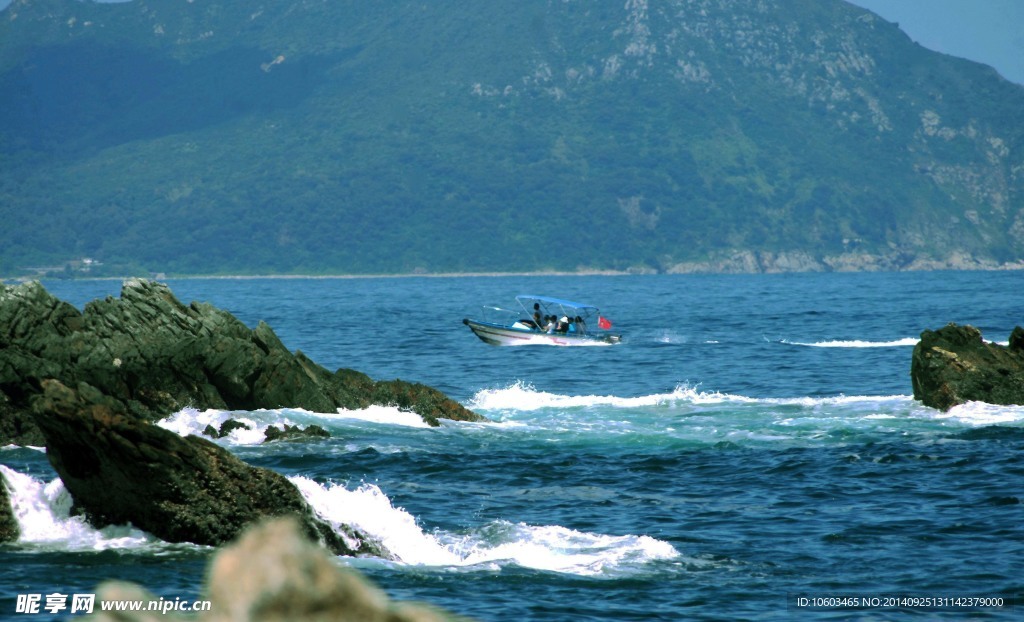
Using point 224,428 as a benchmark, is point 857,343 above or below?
above

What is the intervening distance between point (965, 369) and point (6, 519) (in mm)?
27001

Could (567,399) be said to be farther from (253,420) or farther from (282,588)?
(282,588)

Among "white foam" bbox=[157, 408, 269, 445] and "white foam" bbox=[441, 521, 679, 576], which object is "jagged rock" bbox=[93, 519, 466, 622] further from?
"white foam" bbox=[157, 408, 269, 445]

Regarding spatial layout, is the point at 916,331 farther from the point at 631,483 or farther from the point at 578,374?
the point at 631,483

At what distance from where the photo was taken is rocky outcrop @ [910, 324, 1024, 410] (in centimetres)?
3700

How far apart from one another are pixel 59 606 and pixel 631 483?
13.3 meters

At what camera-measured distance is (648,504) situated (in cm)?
2412

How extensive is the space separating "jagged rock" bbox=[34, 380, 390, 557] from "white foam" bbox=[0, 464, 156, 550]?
20cm

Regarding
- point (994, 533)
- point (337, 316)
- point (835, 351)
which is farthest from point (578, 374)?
point (337, 316)

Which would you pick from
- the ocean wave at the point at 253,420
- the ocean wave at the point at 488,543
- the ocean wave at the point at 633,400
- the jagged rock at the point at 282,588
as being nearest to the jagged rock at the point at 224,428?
the ocean wave at the point at 253,420

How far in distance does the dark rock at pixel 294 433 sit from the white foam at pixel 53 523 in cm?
1141

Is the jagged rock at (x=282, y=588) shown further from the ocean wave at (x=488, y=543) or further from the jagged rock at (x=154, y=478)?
the jagged rock at (x=154, y=478)

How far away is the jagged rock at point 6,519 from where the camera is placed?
1948 cm

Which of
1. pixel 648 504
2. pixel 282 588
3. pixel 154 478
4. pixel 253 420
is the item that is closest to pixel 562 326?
pixel 253 420
